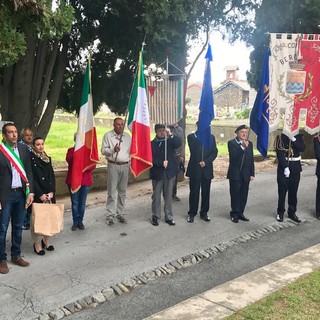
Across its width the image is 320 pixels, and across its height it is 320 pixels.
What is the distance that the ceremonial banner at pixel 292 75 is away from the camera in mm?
7129

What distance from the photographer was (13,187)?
4875 millimetres

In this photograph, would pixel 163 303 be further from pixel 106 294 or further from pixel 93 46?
pixel 93 46

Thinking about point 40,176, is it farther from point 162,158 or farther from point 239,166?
point 239,166

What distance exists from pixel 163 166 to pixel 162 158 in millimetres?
141

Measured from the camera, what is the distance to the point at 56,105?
357 inches

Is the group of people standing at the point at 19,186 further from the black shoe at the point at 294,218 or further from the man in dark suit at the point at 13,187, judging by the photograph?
the black shoe at the point at 294,218

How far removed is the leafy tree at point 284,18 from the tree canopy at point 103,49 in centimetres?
31

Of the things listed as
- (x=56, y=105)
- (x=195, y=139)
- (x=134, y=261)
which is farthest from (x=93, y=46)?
(x=134, y=261)

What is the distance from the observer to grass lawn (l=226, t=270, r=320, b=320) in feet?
12.3

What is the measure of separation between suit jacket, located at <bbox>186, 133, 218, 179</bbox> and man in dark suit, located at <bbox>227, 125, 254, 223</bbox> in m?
0.34

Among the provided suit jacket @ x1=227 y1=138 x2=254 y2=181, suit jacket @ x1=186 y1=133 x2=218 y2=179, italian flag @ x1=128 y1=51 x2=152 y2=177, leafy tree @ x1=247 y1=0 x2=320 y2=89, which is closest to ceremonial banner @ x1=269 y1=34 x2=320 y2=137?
leafy tree @ x1=247 y1=0 x2=320 y2=89

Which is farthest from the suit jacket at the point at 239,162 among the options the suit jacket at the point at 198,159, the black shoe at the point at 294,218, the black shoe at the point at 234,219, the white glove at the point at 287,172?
the black shoe at the point at 294,218

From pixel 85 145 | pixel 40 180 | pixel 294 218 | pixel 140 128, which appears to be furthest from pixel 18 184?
pixel 294 218

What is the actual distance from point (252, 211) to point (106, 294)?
4.13 m
